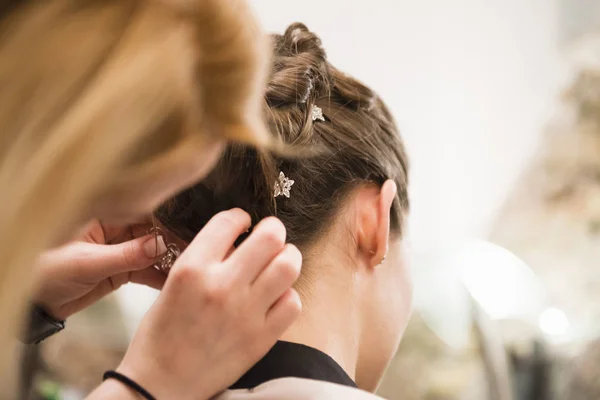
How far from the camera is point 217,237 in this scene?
0.67 m

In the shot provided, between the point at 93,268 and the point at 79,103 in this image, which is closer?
the point at 79,103

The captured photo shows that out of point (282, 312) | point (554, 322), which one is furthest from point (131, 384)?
point (554, 322)

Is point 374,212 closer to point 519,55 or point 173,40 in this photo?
point 173,40

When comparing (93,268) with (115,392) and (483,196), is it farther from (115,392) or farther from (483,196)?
(483,196)

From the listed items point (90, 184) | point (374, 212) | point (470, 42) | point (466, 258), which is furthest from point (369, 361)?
point (470, 42)

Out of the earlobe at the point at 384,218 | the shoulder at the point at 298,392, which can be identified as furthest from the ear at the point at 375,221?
the shoulder at the point at 298,392

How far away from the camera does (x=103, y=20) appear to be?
1.38 feet

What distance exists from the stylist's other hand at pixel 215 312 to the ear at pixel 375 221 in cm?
24

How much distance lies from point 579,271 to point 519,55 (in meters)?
0.71

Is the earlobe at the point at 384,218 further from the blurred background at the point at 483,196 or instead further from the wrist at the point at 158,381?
the blurred background at the point at 483,196

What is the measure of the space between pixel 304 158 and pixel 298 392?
28 centimetres

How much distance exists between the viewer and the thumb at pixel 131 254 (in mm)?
877

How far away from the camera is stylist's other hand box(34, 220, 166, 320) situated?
884 mm

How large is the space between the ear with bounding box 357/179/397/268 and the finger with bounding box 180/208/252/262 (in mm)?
233
